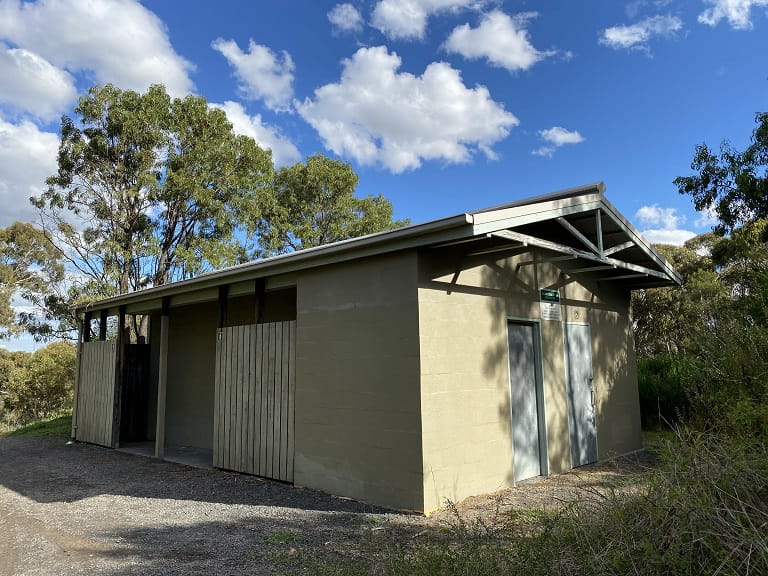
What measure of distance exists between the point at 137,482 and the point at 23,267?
1907 centimetres

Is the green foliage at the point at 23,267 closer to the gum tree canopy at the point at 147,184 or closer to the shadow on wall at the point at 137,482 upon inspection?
the gum tree canopy at the point at 147,184

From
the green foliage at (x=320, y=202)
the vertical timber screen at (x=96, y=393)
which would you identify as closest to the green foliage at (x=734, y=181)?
the vertical timber screen at (x=96, y=393)

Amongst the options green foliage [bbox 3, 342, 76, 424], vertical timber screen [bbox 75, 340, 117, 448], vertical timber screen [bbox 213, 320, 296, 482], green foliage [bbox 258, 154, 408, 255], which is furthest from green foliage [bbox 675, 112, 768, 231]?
green foliage [bbox 3, 342, 76, 424]

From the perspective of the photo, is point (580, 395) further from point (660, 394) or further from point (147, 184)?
point (147, 184)

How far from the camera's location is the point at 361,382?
5781mm

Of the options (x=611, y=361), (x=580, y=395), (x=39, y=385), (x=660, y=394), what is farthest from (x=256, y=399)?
(x=39, y=385)

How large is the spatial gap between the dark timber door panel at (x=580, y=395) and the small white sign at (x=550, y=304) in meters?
0.33

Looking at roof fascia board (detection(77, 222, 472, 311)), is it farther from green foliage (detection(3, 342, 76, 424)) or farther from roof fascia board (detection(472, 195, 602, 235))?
green foliage (detection(3, 342, 76, 424))

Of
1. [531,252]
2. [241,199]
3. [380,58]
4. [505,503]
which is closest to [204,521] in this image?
[505,503]

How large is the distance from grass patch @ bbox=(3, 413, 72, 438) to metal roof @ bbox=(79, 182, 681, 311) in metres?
5.57

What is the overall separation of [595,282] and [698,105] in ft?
16.2

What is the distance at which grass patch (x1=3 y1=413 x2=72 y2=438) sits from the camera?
12.9 meters

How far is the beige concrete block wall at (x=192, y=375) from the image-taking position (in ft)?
33.4

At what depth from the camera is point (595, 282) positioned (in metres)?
8.39
